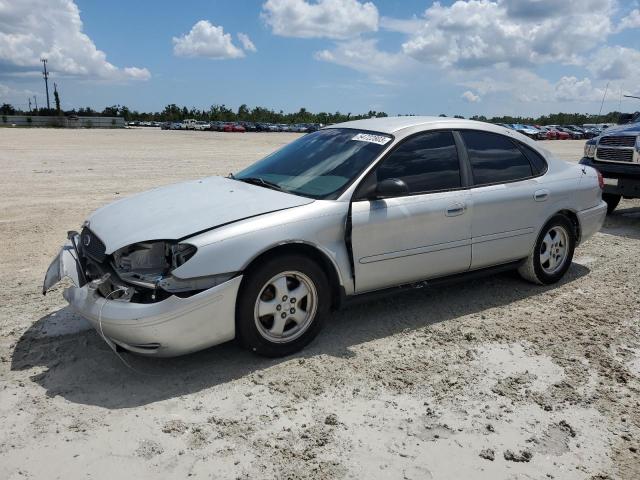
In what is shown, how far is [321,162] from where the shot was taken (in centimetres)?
461

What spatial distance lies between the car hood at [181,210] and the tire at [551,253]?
8.62 ft

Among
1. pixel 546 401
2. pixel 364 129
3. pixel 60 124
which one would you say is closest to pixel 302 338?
pixel 546 401

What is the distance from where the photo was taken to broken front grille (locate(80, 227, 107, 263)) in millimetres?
3790

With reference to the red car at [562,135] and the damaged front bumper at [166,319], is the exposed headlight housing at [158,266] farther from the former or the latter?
the red car at [562,135]

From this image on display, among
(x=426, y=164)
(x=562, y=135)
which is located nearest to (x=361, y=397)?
(x=426, y=164)

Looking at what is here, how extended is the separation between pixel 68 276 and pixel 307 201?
175 centimetres

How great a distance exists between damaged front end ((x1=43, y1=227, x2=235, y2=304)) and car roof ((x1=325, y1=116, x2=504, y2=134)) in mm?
2021

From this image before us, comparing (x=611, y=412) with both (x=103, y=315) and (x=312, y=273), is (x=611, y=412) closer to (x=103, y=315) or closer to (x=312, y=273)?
(x=312, y=273)

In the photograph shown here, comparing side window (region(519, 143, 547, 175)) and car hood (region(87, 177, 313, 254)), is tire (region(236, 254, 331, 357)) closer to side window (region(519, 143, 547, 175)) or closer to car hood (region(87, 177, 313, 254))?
car hood (region(87, 177, 313, 254))

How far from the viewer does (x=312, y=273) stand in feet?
12.9

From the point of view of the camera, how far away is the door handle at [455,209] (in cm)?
463

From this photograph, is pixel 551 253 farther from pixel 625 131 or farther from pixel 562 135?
pixel 562 135

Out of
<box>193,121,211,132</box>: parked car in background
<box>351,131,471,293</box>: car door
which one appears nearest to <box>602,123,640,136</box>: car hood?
<box>351,131,471,293</box>: car door

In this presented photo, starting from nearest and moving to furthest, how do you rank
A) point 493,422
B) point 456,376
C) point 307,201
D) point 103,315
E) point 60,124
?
point 493,422 → point 103,315 → point 456,376 → point 307,201 → point 60,124
